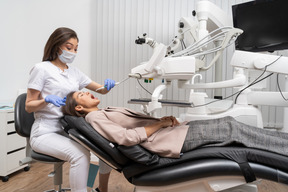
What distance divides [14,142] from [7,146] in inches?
3.4

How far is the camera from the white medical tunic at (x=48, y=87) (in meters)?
1.29

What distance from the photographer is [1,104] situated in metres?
2.34

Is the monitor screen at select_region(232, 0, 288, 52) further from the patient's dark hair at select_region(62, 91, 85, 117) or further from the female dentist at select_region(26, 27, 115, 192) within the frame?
the patient's dark hair at select_region(62, 91, 85, 117)

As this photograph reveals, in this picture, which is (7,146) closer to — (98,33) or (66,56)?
(66,56)

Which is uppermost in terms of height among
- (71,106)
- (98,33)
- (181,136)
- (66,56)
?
(98,33)

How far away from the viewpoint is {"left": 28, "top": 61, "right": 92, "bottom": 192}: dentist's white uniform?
117 cm

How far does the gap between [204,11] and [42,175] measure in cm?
209

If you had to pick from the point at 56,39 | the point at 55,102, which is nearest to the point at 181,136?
the point at 55,102

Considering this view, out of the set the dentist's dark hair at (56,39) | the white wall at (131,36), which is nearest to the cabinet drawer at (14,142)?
the white wall at (131,36)

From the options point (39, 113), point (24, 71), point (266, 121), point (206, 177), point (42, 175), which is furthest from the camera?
point (24, 71)

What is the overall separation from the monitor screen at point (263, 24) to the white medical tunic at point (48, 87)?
4.51 ft

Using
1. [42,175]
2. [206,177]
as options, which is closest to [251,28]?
[206,177]

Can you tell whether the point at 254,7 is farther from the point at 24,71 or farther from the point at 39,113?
the point at 24,71

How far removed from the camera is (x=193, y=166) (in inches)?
36.6
